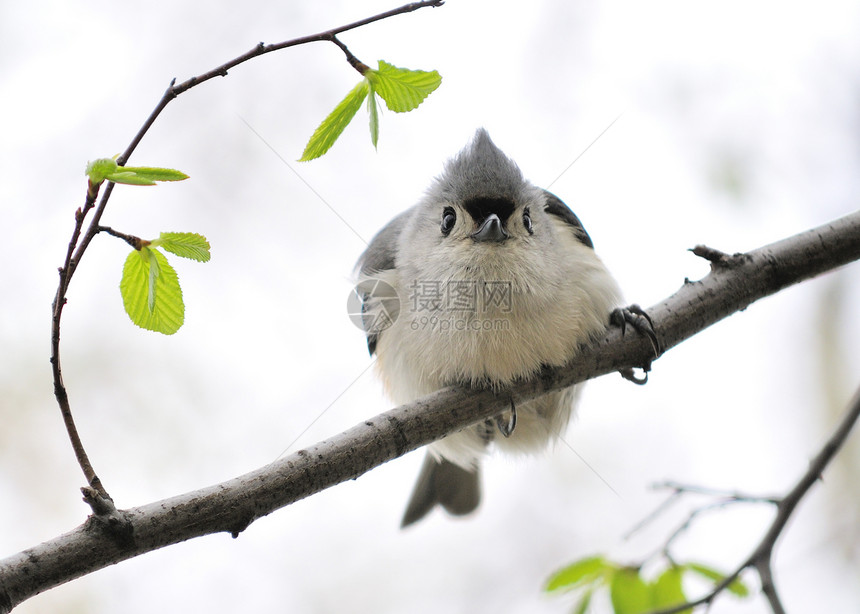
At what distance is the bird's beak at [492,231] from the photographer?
6.47 ft

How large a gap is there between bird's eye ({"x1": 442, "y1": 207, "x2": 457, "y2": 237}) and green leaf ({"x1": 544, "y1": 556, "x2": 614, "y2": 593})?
1.00 m

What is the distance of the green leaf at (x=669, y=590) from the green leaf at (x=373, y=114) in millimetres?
1299

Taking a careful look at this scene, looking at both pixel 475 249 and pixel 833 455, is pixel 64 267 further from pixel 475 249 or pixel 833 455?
pixel 833 455

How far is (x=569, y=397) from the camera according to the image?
2451 mm

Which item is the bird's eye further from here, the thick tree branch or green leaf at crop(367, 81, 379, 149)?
green leaf at crop(367, 81, 379, 149)

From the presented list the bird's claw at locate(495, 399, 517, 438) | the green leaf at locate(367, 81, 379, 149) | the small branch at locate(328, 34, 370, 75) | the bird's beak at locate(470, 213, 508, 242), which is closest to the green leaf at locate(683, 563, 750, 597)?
the bird's claw at locate(495, 399, 517, 438)

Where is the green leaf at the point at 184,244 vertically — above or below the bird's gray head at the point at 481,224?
below

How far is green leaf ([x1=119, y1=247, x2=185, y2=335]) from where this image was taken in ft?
3.94

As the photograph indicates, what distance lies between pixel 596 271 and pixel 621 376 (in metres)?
0.35

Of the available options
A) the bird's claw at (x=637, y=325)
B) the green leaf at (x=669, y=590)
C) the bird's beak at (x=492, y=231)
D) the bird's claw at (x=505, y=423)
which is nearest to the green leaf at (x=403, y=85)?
the bird's beak at (x=492, y=231)

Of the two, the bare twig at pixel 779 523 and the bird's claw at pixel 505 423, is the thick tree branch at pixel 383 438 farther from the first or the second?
the bird's claw at pixel 505 423

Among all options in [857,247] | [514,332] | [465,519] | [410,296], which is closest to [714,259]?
[857,247]

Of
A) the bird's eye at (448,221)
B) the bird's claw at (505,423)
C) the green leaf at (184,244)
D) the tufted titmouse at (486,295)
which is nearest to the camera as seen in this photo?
the green leaf at (184,244)

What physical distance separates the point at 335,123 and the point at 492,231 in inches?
30.8
